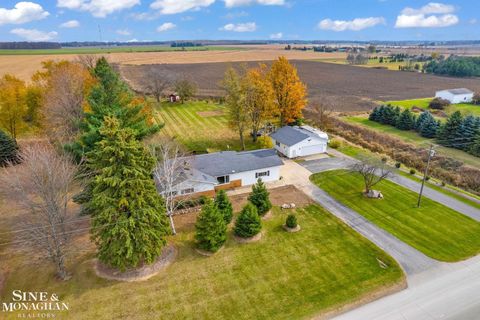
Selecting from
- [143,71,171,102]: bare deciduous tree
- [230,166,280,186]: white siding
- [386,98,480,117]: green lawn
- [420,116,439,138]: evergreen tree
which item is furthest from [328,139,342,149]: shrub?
[143,71,171,102]: bare deciduous tree

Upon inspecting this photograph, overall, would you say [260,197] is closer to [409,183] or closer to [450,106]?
[409,183]

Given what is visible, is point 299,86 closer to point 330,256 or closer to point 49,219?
point 330,256

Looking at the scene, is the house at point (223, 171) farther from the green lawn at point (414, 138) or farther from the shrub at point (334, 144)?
the green lawn at point (414, 138)

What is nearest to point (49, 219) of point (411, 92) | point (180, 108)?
point (180, 108)

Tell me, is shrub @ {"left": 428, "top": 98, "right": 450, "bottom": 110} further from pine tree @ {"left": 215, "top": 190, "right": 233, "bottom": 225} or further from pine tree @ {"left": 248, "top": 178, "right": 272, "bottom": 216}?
pine tree @ {"left": 215, "top": 190, "right": 233, "bottom": 225}

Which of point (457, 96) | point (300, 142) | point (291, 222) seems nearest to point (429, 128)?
point (300, 142)

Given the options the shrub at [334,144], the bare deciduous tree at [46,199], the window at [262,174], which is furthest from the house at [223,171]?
the shrub at [334,144]
